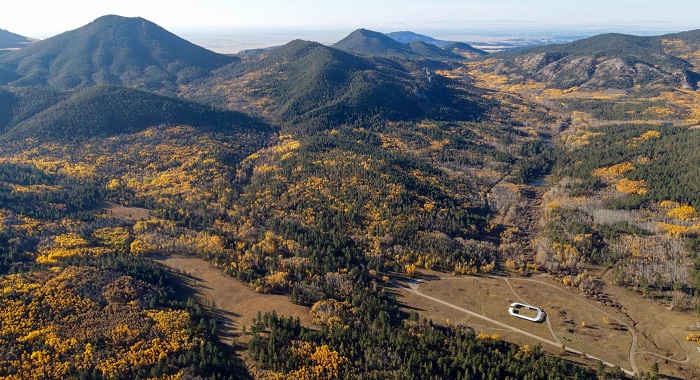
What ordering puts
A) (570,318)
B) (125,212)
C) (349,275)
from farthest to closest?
1. (125,212)
2. (349,275)
3. (570,318)

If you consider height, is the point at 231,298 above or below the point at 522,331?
above

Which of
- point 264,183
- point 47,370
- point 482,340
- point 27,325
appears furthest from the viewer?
point 264,183

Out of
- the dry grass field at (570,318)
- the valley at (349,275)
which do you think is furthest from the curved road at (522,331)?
the valley at (349,275)

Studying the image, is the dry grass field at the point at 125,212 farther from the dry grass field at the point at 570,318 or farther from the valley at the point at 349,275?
the dry grass field at the point at 570,318

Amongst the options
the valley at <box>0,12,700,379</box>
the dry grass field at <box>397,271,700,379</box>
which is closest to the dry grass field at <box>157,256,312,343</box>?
the valley at <box>0,12,700,379</box>

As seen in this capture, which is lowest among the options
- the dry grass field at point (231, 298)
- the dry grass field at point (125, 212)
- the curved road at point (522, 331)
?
the curved road at point (522, 331)

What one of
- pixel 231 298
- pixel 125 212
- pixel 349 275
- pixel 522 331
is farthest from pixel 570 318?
pixel 125 212

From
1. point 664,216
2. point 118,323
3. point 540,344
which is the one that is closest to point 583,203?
point 664,216

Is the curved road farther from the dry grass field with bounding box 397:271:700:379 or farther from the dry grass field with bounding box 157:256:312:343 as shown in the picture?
the dry grass field with bounding box 157:256:312:343

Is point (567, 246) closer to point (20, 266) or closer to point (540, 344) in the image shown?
point (540, 344)

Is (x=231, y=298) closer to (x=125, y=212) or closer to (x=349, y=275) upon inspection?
(x=349, y=275)

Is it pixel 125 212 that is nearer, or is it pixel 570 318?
pixel 570 318
